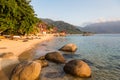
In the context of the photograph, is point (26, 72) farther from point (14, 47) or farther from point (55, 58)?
point (14, 47)

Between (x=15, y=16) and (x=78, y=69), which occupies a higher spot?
(x=15, y=16)

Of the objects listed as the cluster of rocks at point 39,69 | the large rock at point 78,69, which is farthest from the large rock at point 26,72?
the large rock at point 78,69

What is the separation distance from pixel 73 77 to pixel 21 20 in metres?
26.9

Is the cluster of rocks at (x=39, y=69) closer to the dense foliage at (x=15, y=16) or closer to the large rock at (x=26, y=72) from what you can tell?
the large rock at (x=26, y=72)

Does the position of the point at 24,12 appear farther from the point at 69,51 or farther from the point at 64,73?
the point at 64,73

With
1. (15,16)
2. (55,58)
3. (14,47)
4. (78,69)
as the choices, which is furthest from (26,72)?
(15,16)

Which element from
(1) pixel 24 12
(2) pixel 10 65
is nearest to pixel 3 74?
(2) pixel 10 65

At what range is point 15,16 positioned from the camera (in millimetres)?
35344

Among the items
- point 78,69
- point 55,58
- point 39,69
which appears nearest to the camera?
point 39,69

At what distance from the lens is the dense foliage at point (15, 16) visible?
105 feet

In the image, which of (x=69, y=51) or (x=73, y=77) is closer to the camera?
(x=73, y=77)

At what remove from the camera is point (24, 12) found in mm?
39062

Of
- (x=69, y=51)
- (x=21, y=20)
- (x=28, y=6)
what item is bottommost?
(x=69, y=51)

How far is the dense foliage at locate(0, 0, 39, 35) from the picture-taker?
3187 cm
